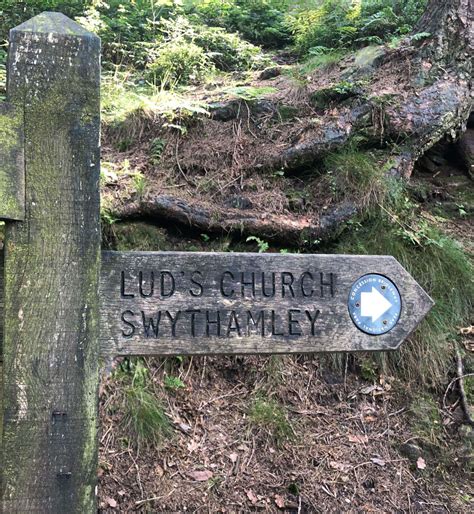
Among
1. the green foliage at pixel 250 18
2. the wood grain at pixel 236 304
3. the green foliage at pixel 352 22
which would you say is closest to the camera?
the wood grain at pixel 236 304

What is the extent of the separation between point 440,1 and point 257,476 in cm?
539

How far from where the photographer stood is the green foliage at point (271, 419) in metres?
3.65

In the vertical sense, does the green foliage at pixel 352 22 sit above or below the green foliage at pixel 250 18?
below

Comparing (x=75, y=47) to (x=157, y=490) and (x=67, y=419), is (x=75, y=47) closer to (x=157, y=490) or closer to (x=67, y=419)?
(x=67, y=419)

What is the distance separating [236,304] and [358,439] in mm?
2442

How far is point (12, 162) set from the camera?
1482 mm

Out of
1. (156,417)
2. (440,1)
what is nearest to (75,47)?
(156,417)

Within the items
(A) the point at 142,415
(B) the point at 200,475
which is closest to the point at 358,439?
(B) the point at 200,475

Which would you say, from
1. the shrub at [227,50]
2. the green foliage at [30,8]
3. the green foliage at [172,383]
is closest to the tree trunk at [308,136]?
the green foliage at [172,383]

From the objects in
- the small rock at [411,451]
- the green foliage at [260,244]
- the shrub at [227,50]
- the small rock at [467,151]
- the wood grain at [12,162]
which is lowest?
the small rock at [411,451]

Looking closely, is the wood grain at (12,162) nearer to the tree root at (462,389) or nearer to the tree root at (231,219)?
the tree root at (231,219)

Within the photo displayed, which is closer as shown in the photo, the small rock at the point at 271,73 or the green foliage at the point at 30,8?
the small rock at the point at 271,73

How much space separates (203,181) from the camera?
184 inches

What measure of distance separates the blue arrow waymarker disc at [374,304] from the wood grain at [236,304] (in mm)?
21
